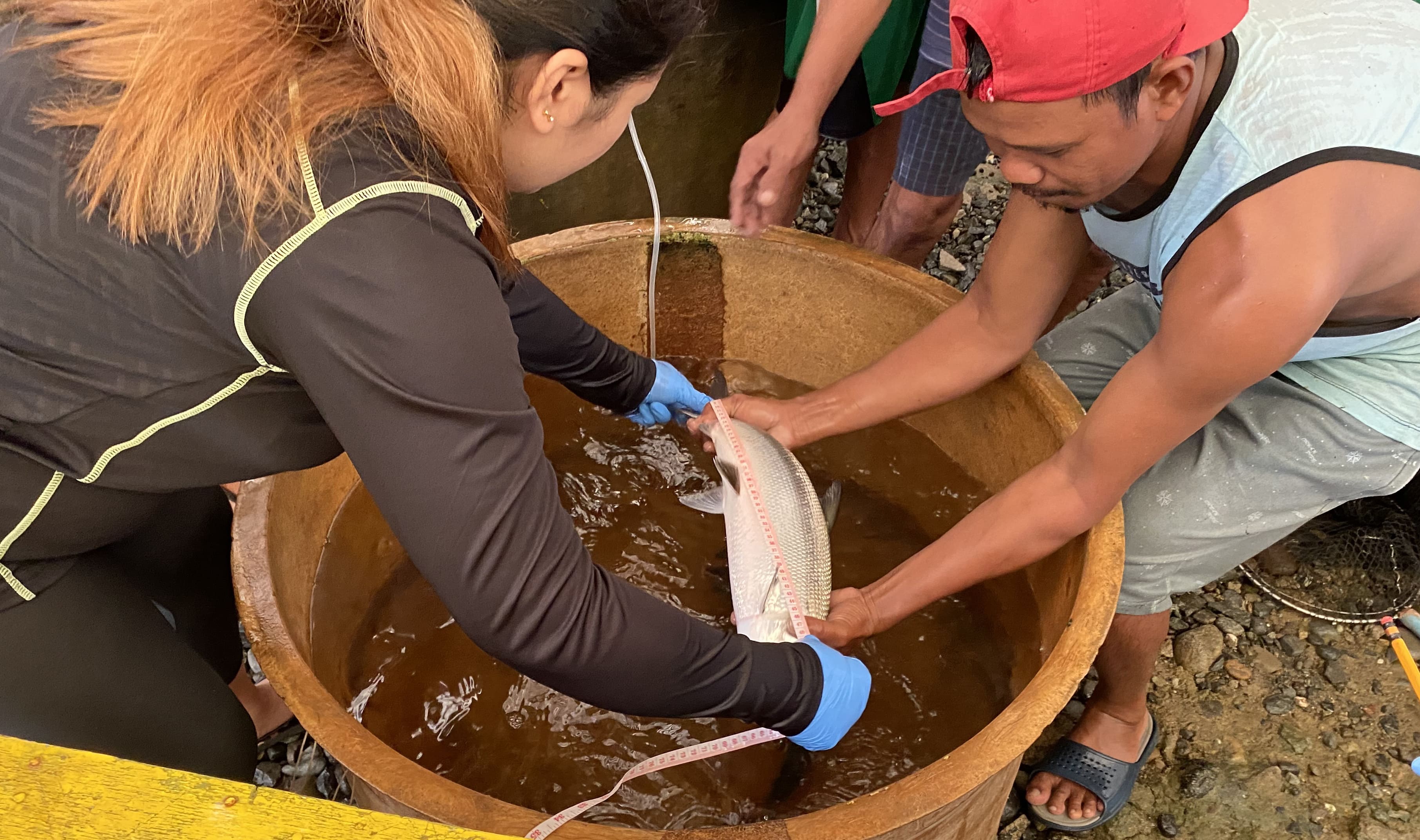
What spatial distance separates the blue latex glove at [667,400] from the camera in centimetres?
238

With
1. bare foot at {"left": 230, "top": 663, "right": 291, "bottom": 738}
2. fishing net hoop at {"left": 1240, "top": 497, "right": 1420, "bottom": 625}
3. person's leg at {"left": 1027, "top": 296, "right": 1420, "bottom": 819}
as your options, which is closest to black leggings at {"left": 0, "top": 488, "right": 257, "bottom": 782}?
bare foot at {"left": 230, "top": 663, "right": 291, "bottom": 738}

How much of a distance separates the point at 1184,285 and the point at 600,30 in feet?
3.31

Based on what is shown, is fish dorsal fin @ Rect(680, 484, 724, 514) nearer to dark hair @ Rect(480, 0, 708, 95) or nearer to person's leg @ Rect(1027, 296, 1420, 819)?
person's leg @ Rect(1027, 296, 1420, 819)

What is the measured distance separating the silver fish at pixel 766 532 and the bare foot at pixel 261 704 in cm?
126

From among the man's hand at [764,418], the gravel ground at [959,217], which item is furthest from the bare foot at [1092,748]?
the gravel ground at [959,217]

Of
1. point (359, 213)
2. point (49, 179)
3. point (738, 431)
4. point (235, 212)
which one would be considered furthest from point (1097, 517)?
point (49, 179)

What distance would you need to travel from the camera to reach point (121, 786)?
803 mm

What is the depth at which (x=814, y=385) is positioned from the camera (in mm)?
2648

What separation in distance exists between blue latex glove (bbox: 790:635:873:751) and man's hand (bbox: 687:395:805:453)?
74cm

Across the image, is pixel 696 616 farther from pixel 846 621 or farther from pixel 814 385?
pixel 814 385

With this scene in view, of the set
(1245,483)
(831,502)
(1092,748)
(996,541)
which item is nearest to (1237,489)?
(1245,483)

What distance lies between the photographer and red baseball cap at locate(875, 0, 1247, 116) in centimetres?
127

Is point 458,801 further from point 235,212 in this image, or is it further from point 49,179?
point 49,179

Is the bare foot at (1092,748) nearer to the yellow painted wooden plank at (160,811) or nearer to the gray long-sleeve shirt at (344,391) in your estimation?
the gray long-sleeve shirt at (344,391)
